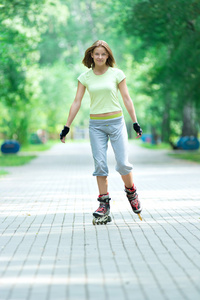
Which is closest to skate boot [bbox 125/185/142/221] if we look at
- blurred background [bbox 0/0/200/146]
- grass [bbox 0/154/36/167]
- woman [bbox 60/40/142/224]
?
woman [bbox 60/40/142/224]

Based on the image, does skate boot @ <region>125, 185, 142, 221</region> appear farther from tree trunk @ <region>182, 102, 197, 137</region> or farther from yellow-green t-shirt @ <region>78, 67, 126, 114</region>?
tree trunk @ <region>182, 102, 197, 137</region>

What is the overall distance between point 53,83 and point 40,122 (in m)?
7.97

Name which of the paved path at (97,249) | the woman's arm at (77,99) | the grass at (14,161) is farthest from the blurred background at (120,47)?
the woman's arm at (77,99)

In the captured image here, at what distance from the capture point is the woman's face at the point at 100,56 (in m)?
7.27

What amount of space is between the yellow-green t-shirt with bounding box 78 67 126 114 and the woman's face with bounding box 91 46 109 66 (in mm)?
148

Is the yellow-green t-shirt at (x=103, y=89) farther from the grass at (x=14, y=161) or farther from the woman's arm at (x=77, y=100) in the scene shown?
the grass at (x=14, y=161)

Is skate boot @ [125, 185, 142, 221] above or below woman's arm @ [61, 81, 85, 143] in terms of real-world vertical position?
below

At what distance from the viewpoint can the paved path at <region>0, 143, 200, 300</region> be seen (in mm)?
4387

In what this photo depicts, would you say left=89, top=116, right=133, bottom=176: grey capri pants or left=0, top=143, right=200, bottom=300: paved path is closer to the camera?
left=0, top=143, right=200, bottom=300: paved path

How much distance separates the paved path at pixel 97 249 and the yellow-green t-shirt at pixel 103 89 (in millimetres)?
1385

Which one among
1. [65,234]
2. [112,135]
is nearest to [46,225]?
[65,234]

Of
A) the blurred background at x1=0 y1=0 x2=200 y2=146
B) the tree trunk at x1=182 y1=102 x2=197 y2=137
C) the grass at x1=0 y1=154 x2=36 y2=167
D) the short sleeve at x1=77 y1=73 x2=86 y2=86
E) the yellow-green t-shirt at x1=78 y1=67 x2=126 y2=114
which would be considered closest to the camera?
the yellow-green t-shirt at x1=78 y1=67 x2=126 y2=114

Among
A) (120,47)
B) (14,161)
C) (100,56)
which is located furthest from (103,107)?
(120,47)

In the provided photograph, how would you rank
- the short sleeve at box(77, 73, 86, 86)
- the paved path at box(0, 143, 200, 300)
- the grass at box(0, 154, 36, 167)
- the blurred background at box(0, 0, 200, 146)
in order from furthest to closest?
the grass at box(0, 154, 36, 167) < the blurred background at box(0, 0, 200, 146) < the short sleeve at box(77, 73, 86, 86) < the paved path at box(0, 143, 200, 300)
